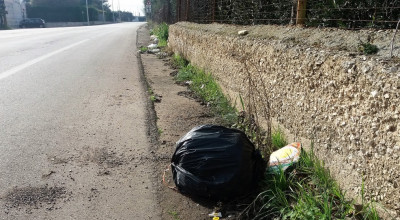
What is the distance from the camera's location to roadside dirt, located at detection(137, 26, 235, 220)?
2.73 m

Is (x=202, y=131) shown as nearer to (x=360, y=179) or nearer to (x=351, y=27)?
(x=360, y=179)

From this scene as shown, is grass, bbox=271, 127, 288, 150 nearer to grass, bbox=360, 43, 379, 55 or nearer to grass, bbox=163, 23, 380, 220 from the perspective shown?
grass, bbox=163, 23, 380, 220

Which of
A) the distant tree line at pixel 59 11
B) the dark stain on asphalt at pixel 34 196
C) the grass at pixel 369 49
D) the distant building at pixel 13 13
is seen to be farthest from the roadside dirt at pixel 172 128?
the distant tree line at pixel 59 11

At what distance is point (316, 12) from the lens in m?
3.93

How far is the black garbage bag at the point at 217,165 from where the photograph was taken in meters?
2.72

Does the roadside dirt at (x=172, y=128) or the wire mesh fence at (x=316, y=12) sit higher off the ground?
the wire mesh fence at (x=316, y=12)

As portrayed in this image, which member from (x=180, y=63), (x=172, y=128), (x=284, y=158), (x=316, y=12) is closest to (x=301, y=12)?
(x=316, y=12)

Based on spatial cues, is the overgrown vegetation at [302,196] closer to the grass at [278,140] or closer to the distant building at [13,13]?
the grass at [278,140]

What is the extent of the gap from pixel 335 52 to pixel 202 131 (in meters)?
1.26

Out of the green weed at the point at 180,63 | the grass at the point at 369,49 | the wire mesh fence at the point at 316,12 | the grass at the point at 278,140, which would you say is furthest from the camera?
the green weed at the point at 180,63

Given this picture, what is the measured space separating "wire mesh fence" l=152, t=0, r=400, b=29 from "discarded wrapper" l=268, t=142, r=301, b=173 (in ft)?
4.13

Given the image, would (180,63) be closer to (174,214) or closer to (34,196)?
(34,196)

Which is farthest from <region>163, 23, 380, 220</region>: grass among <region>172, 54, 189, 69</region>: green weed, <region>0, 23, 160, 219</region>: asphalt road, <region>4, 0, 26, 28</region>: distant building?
<region>4, 0, 26, 28</region>: distant building

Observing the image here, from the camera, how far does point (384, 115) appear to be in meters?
2.06
